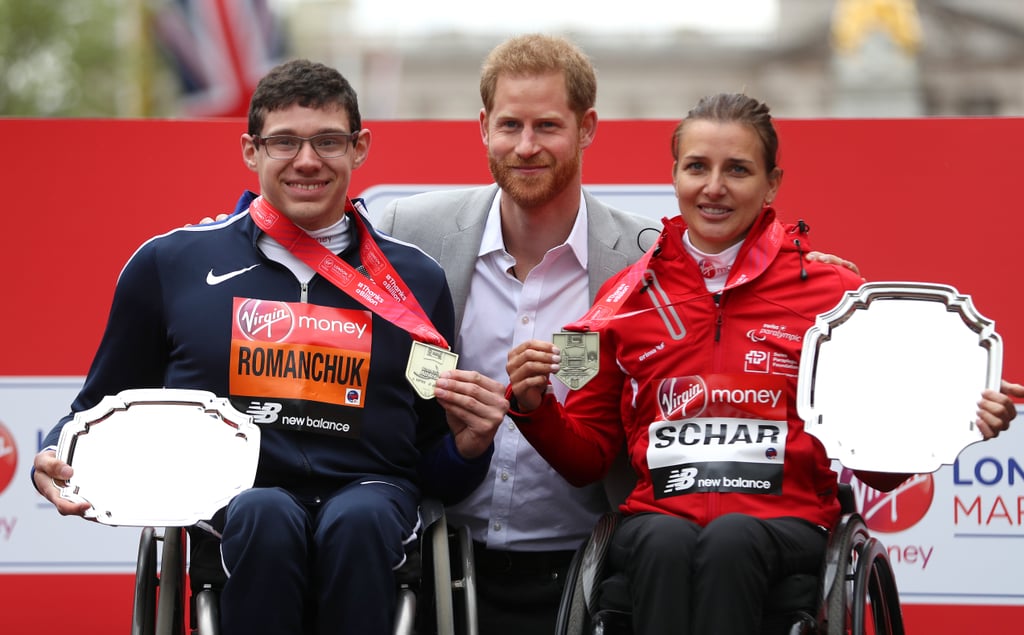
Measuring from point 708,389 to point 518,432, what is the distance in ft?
2.46

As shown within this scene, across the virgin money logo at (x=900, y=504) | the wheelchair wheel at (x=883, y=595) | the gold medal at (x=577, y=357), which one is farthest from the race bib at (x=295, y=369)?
the virgin money logo at (x=900, y=504)

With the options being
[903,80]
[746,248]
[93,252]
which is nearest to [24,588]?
[93,252]

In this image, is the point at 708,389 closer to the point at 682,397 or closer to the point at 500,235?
the point at 682,397

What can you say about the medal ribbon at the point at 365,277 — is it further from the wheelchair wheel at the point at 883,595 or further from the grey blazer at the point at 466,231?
the wheelchair wheel at the point at 883,595

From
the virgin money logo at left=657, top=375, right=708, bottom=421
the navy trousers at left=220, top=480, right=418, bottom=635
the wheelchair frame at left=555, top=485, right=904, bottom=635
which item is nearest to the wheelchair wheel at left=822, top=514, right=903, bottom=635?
the wheelchair frame at left=555, top=485, right=904, bottom=635

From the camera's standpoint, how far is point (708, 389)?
3613 mm

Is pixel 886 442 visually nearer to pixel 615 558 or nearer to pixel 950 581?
Result: pixel 615 558

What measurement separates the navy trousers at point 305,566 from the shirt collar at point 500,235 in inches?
45.5

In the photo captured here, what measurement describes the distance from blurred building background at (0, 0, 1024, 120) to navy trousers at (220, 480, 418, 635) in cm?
1387

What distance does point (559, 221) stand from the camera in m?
4.26

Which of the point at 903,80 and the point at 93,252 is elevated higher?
the point at 903,80

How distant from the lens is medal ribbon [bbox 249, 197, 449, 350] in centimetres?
367

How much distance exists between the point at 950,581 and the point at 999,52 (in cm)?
5075

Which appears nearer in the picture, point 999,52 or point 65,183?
point 65,183
